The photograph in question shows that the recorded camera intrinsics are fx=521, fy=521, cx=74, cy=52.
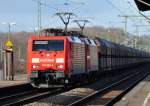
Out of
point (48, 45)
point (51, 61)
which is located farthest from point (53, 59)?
point (48, 45)

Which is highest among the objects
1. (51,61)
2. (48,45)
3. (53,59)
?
(48,45)

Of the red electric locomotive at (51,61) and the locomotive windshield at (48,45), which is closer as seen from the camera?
the red electric locomotive at (51,61)

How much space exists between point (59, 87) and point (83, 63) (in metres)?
2.90

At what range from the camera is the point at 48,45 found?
28688mm

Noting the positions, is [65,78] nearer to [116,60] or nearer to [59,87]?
[59,87]

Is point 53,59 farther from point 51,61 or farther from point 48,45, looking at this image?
point 48,45

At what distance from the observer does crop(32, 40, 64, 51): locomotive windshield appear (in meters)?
28.5

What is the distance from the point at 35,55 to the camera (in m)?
28.7

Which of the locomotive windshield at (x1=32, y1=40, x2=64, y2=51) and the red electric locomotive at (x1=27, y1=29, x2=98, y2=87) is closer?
the red electric locomotive at (x1=27, y1=29, x2=98, y2=87)

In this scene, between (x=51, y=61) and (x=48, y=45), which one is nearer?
(x=51, y=61)

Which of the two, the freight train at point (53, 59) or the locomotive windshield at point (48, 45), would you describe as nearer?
the freight train at point (53, 59)

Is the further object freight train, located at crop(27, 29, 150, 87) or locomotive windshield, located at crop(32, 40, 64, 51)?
locomotive windshield, located at crop(32, 40, 64, 51)

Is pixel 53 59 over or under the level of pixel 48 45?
under

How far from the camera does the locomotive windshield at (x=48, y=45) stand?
28547mm
